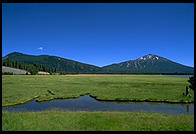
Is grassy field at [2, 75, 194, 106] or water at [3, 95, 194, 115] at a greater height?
grassy field at [2, 75, 194, 106]

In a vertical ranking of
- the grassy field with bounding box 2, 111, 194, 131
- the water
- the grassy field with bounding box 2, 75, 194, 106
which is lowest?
the water

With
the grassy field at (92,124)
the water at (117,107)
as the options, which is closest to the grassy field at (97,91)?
the water at (117,107)

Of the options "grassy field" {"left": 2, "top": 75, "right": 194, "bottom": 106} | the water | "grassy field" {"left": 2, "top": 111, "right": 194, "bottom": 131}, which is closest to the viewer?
"grassy field" {"left": 2, "top": 111, "right": 194, "bottom": 131}

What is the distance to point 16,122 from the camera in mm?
12680

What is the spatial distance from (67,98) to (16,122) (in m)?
19.3

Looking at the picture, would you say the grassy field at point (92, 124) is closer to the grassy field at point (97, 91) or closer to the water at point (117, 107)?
the water at point (117, 107)

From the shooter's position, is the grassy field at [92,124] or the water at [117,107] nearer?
the grassy field at [92,124]

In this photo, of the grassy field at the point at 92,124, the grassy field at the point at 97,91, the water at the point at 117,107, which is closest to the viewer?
the grassy field at the point at 92,124

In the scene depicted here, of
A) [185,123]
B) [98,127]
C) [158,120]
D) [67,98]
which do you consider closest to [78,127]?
[98,127]

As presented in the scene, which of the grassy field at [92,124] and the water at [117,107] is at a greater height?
the grassy field at [92,124]

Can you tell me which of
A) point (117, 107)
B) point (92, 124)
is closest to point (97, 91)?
point (117, 107)

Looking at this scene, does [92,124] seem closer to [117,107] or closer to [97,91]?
[117,107]

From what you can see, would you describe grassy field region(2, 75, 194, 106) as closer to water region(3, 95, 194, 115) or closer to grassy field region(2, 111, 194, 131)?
water region(3, 95, 194, 115)

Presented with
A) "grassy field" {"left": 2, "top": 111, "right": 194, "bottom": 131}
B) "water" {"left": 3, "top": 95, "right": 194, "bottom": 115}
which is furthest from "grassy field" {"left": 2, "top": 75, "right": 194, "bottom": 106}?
"grassy field" {"left": 2, "top": 111, "right": 194, "bottom": 131}
